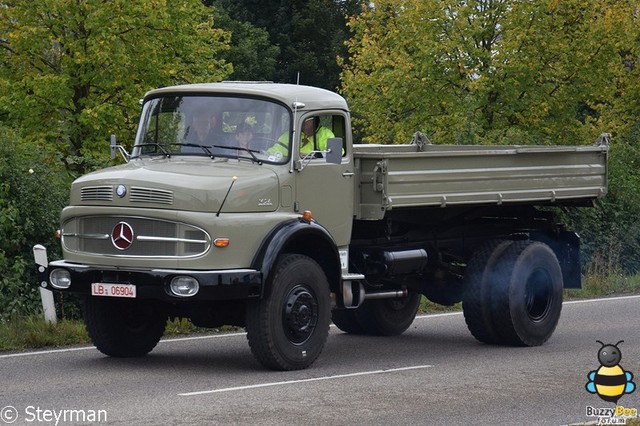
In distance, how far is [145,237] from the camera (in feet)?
35.9

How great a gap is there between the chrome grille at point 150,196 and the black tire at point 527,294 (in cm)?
416

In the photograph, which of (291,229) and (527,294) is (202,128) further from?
(527,294)

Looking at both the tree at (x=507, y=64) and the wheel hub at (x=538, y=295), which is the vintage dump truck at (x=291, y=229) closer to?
the wheel hub at (x=538, y=295)

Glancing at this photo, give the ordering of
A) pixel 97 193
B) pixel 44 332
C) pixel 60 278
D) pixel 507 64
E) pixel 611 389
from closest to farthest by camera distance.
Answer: pixel 611 389 → pixel 97 193 → pixel 60 278 → pixel 44 332 → pixel 507 64

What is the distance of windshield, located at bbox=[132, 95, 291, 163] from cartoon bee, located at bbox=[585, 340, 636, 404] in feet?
11.2

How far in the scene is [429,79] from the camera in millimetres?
31344

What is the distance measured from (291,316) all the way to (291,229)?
2.46ft

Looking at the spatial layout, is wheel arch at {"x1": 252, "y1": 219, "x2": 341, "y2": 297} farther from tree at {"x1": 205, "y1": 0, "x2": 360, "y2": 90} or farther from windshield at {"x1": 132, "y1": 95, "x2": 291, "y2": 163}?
tree at {"x1": 205, "y1": 0, "x2": 360, "y2": 90}

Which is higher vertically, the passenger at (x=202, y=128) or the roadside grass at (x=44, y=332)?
the passenger at (x=202, y=128)

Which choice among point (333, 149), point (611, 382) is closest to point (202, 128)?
point (333, 149)

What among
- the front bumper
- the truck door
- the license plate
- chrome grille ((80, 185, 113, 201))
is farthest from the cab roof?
the license plate

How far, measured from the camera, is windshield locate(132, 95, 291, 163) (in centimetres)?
1180

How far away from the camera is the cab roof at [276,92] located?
11961mm

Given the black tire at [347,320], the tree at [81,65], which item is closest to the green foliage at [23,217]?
the black tire at [347,320]
